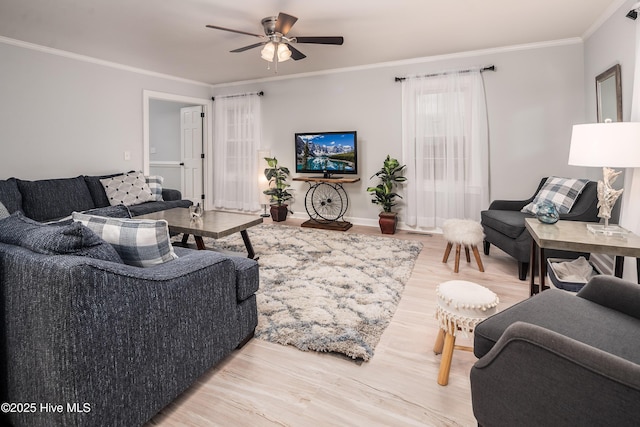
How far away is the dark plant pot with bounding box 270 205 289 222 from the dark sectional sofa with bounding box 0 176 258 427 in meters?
4.05

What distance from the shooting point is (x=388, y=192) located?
4.95 meters

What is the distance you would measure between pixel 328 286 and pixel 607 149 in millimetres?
2185

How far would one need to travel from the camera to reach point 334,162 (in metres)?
5.43

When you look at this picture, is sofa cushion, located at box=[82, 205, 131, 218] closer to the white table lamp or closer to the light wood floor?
the light wood floor

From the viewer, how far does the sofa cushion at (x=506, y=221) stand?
3.12 m

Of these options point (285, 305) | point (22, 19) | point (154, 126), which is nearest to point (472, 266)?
point (285, 305)

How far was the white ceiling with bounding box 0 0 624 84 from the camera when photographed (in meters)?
3.05

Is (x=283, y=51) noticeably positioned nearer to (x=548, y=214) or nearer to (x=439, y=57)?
(x=439, y=57)

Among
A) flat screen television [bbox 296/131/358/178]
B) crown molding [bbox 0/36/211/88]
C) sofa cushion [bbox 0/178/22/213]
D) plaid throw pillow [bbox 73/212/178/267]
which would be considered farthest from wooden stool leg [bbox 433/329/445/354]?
crown molding [bbox 0/36/211/88]

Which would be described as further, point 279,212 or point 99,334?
point 279,212

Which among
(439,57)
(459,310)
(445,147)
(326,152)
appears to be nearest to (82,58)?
(326,152)

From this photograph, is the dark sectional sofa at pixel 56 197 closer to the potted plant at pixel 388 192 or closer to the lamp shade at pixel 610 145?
the potted plant at pixel 388 192

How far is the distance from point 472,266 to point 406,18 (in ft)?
8.65

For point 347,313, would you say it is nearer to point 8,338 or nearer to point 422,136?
point 8,338
